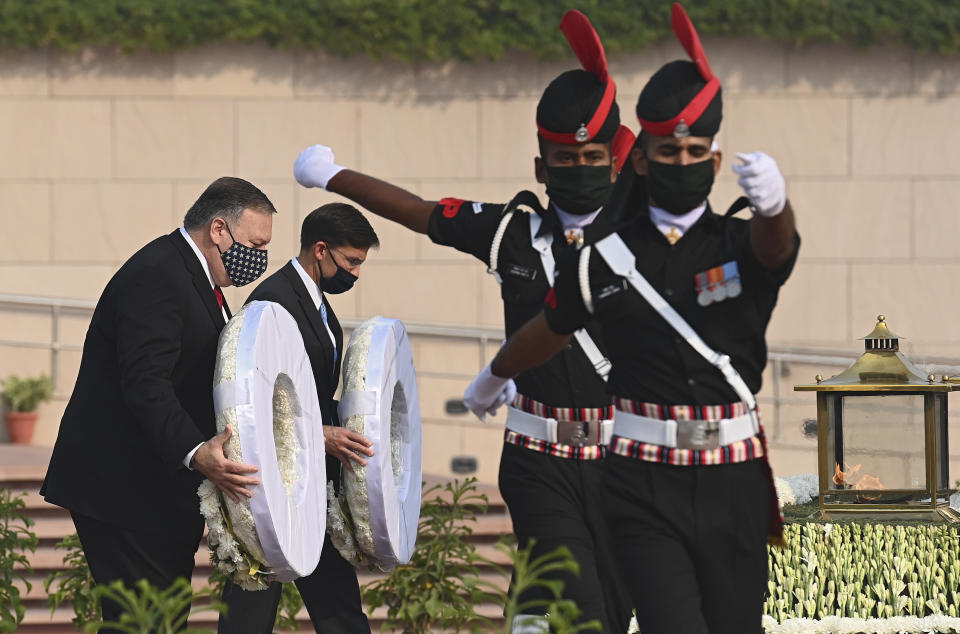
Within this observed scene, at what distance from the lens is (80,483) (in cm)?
519

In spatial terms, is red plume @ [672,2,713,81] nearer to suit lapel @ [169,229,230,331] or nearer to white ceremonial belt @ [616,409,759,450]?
white ceremonial belt @ [616,409,759,450]

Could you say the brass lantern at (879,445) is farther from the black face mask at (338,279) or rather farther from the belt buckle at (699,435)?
the belt buckle at (699,435)

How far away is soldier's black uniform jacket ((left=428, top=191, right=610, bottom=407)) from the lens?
5.06 m

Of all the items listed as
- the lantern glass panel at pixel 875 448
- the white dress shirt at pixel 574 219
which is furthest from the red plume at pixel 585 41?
the lantern glass panel at pixel 875 448

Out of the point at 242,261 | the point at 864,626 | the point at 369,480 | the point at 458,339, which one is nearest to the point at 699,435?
the point at 369,480

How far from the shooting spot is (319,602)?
5668 mm

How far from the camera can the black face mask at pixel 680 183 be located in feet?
12.9

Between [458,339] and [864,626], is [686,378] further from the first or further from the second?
[458,339]

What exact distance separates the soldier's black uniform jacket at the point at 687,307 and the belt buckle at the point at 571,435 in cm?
96

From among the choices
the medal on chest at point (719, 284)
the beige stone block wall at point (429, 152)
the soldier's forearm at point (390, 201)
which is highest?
the beige stone block wall at point (429, 152)

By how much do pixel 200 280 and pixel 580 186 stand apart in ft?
4.28

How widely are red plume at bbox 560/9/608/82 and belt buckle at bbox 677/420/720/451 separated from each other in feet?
4.12

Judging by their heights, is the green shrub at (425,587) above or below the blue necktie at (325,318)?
below

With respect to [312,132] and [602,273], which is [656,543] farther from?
[312,132]
